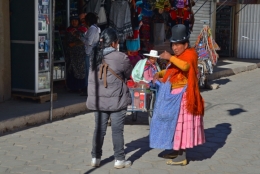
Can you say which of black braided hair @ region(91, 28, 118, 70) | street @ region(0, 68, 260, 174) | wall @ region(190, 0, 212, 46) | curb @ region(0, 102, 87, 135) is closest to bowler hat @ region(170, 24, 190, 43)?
black braided hair @ region(91, 28, 118, 70)

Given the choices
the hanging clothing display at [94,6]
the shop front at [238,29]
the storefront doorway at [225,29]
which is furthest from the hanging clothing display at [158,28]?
the storefront doorway at [225,29]

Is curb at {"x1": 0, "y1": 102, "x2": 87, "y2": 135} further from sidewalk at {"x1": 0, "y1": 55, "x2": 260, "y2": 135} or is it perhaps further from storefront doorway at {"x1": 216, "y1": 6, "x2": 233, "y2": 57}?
storefront doorway at {"x1": 216, "y1": 6, "x2": 233, "y2": 57}

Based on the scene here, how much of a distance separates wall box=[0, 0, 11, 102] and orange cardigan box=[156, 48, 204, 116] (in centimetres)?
413

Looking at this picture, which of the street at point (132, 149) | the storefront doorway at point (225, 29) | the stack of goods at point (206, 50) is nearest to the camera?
the street at point (132, 149)

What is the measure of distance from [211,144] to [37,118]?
2870 millimetres

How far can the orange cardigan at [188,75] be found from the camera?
5.92m

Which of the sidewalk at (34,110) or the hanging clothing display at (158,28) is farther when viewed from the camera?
the hanging clothing display at (158,28)

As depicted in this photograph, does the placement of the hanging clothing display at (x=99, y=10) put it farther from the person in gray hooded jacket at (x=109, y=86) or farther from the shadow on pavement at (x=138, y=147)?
the person in gray hooded jacket at (x=109, y=86)

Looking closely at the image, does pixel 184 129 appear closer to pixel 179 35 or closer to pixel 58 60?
pixel 179 35

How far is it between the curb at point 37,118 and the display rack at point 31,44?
70 centimetres

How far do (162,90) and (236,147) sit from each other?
1723 millimetres

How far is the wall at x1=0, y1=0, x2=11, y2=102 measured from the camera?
915 cm

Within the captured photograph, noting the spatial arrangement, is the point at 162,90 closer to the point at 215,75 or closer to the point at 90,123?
the point at 90,123

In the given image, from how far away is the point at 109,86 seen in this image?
19.2ft
